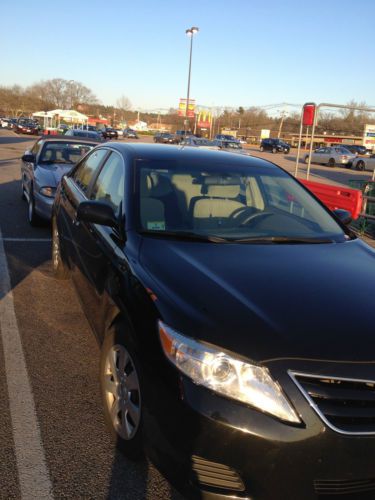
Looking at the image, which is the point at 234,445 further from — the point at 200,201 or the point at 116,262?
the point at 200,201

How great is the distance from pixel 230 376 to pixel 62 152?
7864mm

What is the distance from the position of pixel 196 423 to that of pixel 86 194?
2.86m

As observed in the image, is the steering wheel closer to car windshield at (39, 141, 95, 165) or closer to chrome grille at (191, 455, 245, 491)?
chrome grille at (191, 455, 245, 491)

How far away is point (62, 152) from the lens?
9062 millimetres

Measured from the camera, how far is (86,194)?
4.37 m

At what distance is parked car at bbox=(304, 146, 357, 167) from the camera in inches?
1358

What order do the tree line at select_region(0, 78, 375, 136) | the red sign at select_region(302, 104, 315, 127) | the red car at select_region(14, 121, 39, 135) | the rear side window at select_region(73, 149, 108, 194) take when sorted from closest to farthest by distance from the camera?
the rear side window at select_region(73, 149, 108, 194), the red sign at select_region(302, 104, 315, 127), the red car at select_region(14, 121, 39, 135), the tree line at select_region(0, 78, 375, 136)

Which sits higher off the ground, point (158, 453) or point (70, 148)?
point (70, 148)

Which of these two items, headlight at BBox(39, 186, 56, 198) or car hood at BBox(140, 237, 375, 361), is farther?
headlight at BBox(39, 186, 56, 198)

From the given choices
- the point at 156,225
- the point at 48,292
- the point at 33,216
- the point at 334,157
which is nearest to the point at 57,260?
the point at 48,292

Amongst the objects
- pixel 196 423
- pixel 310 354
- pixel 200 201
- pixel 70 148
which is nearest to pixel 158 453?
pixel 196 423

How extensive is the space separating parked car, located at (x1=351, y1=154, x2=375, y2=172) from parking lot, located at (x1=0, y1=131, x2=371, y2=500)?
30.5 metres

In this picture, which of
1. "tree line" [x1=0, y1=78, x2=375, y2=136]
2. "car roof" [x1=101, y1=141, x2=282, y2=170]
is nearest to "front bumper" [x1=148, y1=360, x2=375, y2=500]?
"car roof" [x1=101, y1=141, x2=282, y2=170]

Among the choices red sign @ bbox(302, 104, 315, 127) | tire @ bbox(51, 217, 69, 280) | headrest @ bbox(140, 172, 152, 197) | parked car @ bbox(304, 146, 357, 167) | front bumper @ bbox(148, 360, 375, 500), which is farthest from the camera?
parked car @ bbox(304, 146, 357, 167)
